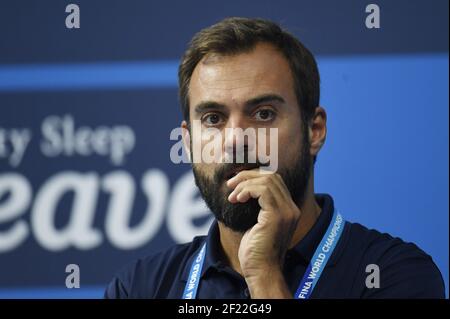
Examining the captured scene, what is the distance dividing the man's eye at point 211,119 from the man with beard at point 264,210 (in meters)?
0.01

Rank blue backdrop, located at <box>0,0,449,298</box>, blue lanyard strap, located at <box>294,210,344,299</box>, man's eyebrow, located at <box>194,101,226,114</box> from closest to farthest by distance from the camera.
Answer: blue lanyard strap, located at <box>294,210,344,299</box> → man's eyebrow, located at <box>194,101,226,114</box> → blue backdrop, located at <box>0,0,449,298</box>

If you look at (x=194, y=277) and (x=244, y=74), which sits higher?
(x=244, y=74)

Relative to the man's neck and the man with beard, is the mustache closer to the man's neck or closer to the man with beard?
the man with beard

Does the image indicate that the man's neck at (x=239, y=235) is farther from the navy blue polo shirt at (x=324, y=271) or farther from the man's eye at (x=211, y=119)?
the man's eye at (x=211, y=119)

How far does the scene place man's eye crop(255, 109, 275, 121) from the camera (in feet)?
8.26

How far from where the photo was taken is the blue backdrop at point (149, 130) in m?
3.29

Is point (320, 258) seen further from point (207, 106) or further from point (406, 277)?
point (207, 106)

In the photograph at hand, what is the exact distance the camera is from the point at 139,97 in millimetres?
3393

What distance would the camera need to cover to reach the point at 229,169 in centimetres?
246

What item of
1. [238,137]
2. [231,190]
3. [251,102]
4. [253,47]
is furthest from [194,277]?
[253,47]

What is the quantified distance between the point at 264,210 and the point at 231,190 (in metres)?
0.16

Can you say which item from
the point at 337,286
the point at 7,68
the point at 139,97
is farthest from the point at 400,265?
the point at 7,68

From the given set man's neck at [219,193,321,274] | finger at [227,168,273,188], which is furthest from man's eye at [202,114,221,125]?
man's neck at [219,193,321,274]
